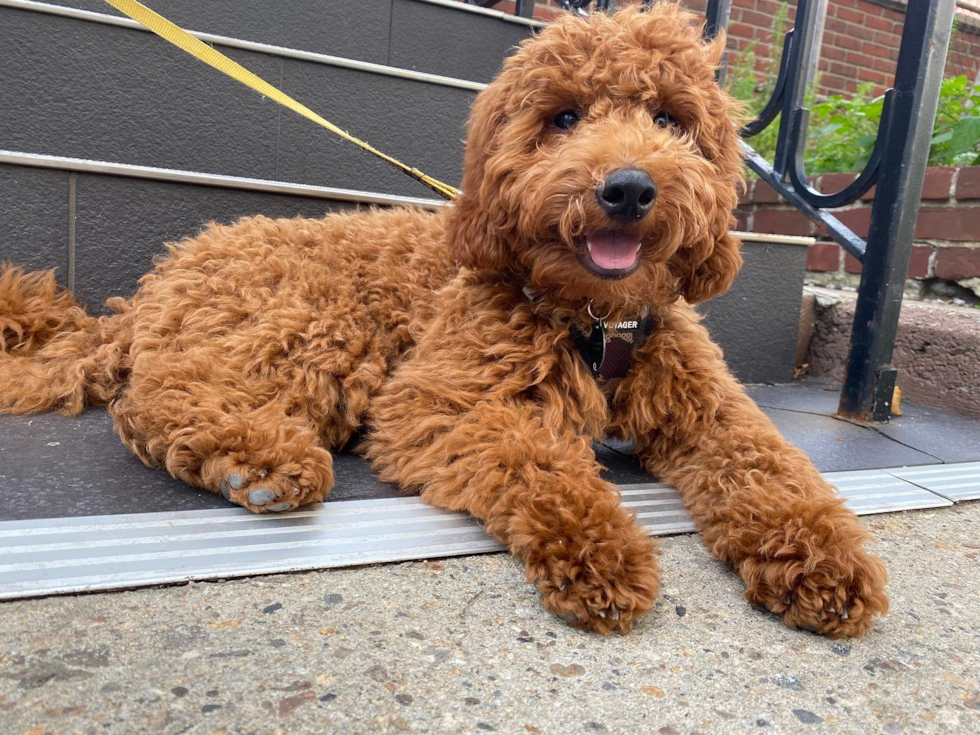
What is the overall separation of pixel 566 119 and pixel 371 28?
265 cm

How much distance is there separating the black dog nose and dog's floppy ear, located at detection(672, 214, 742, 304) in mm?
285

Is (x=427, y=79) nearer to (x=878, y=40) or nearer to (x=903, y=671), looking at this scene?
(x=903, y=671)

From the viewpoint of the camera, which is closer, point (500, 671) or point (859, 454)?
point (500, 671)

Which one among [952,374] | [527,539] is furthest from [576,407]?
[952,374]

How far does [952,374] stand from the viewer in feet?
12.0

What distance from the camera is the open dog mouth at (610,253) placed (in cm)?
198

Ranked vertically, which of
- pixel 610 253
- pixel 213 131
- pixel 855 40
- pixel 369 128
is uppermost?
pixel 855 40

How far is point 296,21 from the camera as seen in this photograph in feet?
13.4

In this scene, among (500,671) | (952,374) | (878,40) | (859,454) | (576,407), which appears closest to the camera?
(500,671)

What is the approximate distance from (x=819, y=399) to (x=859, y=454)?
0.84 m

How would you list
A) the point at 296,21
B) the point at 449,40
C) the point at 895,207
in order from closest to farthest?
the point at 895,207
the point at 296,21
the point at 449,40

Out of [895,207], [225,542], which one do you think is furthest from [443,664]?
[895,207]

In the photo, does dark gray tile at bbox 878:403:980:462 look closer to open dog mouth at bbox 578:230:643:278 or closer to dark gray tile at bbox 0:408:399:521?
open dog mouth at bbox 578:230:643:278

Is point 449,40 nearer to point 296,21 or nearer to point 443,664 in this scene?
point 296,21
